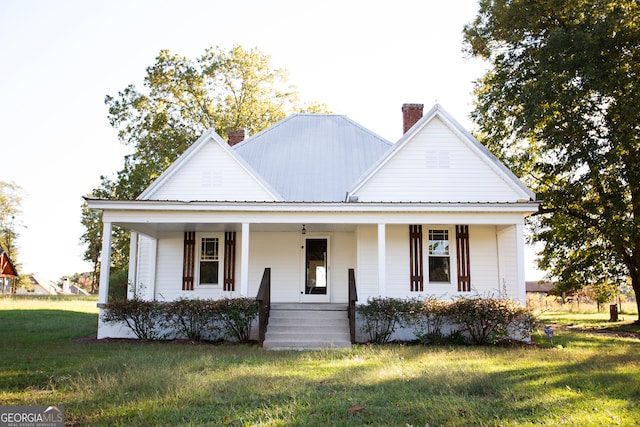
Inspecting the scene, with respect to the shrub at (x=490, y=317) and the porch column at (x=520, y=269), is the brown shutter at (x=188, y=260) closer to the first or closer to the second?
the shrub at (x=490, y=317)

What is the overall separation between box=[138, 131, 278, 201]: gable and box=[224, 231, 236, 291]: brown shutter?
1.21 m

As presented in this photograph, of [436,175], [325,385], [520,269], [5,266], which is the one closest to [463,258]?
[520,269]

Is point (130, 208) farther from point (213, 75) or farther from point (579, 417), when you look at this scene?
point (213, 75)

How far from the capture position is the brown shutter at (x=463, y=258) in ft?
49.7

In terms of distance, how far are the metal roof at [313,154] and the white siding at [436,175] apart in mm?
1695

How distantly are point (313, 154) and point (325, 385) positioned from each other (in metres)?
12.0

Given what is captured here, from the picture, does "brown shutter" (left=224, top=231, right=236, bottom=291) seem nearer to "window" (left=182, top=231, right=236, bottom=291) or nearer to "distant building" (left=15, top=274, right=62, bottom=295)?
"window" (left=182, top=231, right=236, bottom=291)

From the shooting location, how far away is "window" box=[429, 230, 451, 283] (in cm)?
1526

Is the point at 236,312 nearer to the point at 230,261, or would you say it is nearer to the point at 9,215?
the point at 230,261

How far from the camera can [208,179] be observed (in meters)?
16.4

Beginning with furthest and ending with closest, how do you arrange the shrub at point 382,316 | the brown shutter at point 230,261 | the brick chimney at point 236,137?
the brick chimney at point 236,137 < the brown shutter at point 230,261 < the shrub at point 382,316

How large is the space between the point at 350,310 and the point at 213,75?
2104cm

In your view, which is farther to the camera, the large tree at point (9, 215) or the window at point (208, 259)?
→ the large tree at point (9, 215)

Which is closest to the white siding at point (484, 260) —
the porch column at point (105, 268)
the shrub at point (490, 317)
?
the shrub at point (490, 317)
